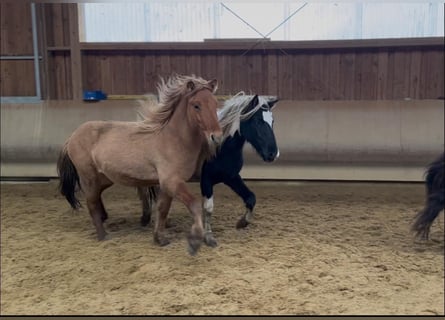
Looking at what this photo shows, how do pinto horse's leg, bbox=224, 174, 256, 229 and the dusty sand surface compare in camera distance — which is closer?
the dusty sand surface

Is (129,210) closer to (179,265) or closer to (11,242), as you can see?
(179,265)

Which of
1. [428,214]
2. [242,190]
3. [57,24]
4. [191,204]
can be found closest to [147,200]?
[191,204]

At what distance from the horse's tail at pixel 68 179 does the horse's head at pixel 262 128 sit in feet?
2.05

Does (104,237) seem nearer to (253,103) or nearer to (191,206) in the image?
(191,206)

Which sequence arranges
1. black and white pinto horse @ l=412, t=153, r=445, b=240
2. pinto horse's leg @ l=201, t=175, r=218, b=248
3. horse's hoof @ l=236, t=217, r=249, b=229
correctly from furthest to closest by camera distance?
Result: horse's hoof @ l=236, t=217, r=249, b=229
pinto horse's leg @ l=201, t=175, r=218, b=248
black and white pinto horse @ l=412, t=153, r=445, b=240

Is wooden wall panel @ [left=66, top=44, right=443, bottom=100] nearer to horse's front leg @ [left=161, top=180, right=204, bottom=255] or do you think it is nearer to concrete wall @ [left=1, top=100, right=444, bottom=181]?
concrete wall @ [left=1, top=100, right=444, bottom=181]

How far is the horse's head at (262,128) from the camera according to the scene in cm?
110

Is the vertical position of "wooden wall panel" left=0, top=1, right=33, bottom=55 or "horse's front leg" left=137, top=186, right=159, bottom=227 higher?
"wooden wall panel" left=0, top=1, right=33, bottom=55

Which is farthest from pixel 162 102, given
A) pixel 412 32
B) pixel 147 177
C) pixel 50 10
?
pixel 412 32

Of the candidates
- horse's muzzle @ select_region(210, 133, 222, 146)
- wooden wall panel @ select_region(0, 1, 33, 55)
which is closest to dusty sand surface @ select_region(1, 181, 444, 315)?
horse's muzzle @ select_region(210, 133, 222, 146)

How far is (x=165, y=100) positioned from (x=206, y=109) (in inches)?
6.4

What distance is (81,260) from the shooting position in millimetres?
1297

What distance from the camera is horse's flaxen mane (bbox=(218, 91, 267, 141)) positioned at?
1.09 m

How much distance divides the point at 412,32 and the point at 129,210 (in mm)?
1077
